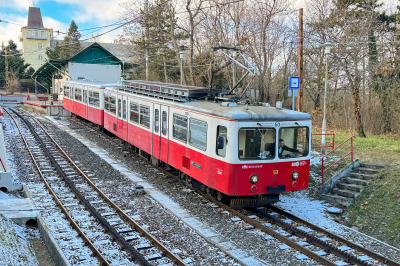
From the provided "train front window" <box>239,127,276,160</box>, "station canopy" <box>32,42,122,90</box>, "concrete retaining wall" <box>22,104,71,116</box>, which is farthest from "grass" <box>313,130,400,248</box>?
"station canopy" <box>32,42,122,90</box>

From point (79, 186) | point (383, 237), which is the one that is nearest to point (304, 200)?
point (383, 237)

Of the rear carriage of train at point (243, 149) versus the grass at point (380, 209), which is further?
the grass at point (380, 209)

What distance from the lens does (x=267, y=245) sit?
303 inches

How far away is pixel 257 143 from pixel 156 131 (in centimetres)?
468

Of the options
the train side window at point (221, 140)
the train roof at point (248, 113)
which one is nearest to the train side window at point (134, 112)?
the train roof at point (248, 113)

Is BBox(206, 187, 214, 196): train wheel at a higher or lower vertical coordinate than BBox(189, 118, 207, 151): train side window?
lower

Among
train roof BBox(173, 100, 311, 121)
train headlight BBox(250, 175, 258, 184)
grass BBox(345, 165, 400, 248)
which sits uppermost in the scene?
train roof BBox(173, 100, 311, 121)

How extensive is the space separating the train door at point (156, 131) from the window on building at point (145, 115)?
23.2 inches

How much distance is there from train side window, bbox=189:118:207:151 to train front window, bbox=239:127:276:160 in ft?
3.81

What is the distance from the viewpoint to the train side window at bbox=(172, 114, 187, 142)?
1062 cm

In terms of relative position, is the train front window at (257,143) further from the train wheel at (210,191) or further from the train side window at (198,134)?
the train wheel at (210,191)

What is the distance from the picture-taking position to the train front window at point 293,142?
902 cm

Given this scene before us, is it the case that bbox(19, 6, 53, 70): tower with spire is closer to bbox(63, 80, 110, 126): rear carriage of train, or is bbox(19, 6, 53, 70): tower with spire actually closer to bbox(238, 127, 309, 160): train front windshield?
bbox(63, 80, 110, 126): rear carriage of train

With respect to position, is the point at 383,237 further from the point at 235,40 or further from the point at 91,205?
the point at 235,40
